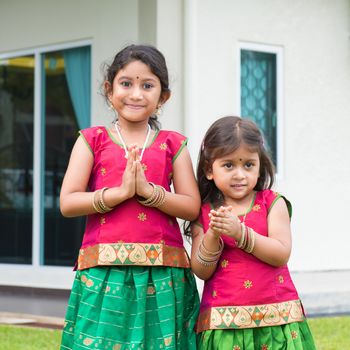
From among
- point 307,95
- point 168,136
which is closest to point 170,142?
point 168,136

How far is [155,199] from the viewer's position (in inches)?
119

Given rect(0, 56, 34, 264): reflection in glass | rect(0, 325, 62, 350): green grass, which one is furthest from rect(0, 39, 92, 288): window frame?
rect(0, 325, 62, 350): green grass

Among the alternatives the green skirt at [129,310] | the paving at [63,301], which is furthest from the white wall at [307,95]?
the green skirt at [129,310]

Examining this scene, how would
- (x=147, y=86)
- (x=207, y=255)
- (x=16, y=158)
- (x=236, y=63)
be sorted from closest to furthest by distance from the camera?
(x=207, y=255), (x=147, y=86), (x=236, y=63), (x=16, y=158)

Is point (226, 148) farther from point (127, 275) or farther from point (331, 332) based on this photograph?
point (331, 332)

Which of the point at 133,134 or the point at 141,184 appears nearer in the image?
the point at 141,184

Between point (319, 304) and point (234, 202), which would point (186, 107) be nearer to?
point (319, 304)

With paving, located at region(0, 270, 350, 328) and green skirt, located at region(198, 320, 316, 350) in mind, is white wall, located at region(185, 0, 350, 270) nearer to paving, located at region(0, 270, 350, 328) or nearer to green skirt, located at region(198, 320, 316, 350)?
paving, located at region(0, 270, 350, 328)

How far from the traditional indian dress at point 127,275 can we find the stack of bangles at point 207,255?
0.13 m

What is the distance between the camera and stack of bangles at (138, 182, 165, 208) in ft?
9.92

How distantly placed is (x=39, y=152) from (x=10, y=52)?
1045mm

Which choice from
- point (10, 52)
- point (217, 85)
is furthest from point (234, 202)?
point (10, 52)

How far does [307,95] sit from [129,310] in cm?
567

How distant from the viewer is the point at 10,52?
869 cm
